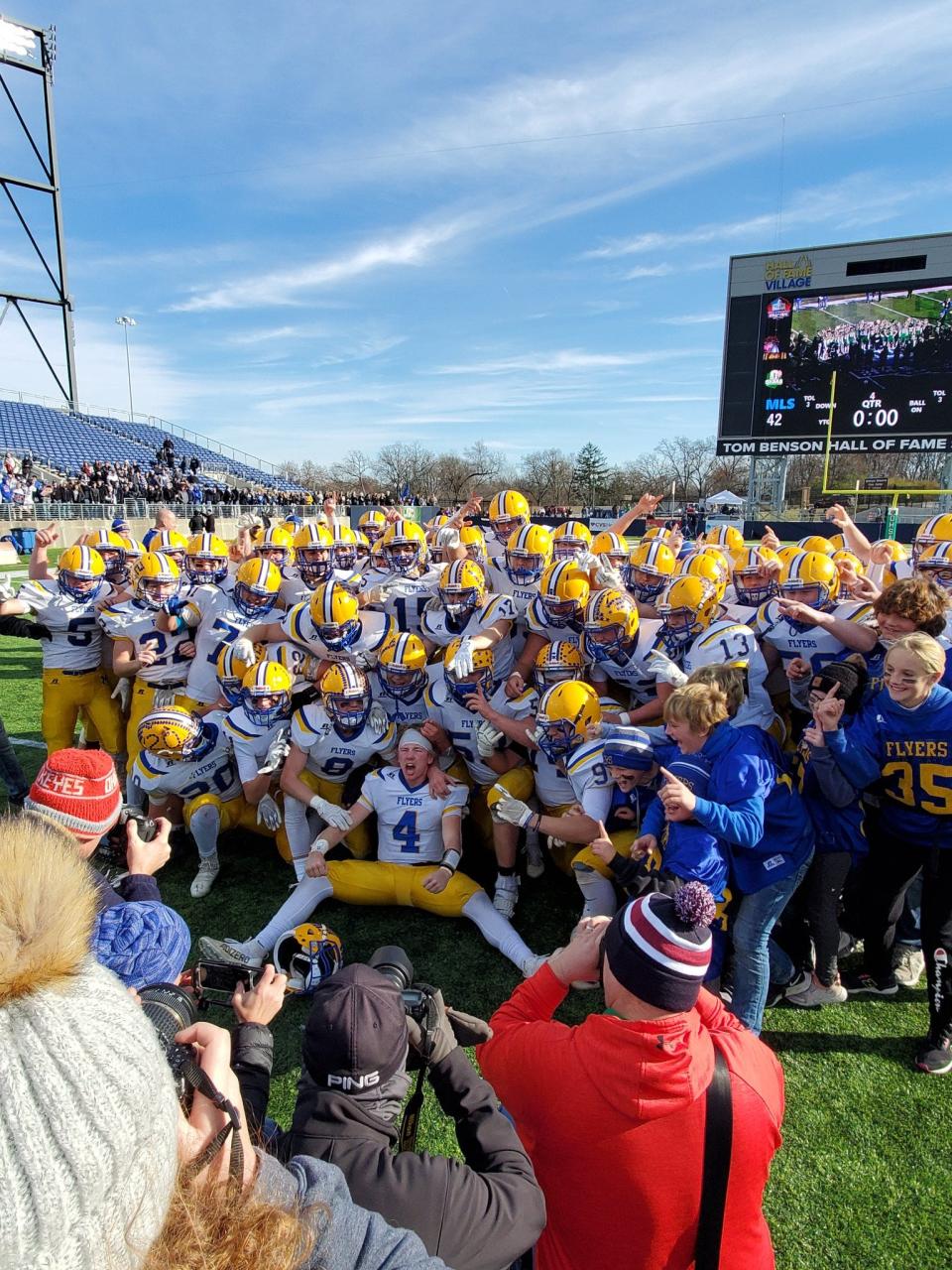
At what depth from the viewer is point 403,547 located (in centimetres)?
664

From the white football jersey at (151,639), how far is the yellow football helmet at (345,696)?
189 cm

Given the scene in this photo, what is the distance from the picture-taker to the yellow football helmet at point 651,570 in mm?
5672

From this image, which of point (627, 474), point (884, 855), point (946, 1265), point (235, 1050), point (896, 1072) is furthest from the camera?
point (627, 474)

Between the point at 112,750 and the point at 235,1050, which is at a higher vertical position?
the point at 235,1050

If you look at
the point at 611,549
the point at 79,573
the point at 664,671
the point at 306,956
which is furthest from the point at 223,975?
the point at 611,549

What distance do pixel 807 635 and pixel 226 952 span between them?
375 centimetres

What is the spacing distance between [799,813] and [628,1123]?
6.40ft

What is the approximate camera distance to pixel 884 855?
3.34 meters

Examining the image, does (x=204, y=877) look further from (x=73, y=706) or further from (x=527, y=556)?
(x=527, y=556)

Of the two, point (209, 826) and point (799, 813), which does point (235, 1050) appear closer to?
point (799, 813)

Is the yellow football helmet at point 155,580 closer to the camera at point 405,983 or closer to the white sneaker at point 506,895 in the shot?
the white sneaker at point 506,895

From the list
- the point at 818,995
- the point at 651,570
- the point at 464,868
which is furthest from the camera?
the point at 651,570

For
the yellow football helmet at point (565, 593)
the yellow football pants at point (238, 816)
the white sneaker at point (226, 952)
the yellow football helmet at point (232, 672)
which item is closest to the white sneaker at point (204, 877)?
the yellow football pants at point (238, 816)

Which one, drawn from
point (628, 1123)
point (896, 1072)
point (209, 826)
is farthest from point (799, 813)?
point (209, 826)
